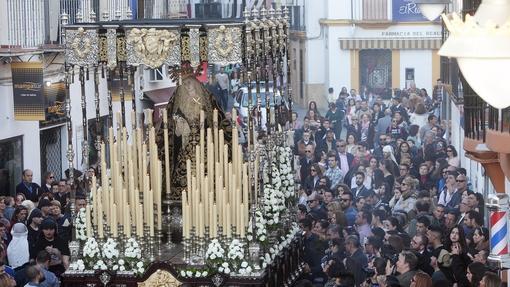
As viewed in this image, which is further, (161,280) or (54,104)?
(54,104)

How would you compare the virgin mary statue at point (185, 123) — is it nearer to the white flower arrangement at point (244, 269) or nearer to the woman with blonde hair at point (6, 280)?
the white flower arrangement at point (244, 269)

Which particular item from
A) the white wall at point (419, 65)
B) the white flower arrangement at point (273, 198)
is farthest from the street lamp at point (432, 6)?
the white wall at point (419, 65)

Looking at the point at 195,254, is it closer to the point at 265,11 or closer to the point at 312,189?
the point at 265,11

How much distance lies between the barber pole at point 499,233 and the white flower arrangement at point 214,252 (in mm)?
5169

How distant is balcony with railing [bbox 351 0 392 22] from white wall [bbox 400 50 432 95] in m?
1.36

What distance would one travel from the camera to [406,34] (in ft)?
134

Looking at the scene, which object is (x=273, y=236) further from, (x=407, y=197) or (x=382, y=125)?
(x=382, y=125)

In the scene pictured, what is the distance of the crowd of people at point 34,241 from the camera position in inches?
485

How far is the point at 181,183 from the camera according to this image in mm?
14125

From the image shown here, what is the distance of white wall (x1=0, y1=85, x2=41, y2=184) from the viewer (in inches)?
823

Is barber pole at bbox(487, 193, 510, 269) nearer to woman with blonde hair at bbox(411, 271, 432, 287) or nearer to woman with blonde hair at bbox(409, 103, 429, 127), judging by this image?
woman with blonde hair at bbox(411, 271, 432, 287)

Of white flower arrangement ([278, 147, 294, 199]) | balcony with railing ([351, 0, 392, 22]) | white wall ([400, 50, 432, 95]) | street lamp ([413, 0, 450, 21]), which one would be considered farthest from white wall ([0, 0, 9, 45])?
balcony with railing ([351, 0, 392, 22])

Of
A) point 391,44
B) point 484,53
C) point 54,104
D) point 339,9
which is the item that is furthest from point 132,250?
point 339,9

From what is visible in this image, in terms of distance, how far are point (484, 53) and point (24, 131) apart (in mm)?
17103
